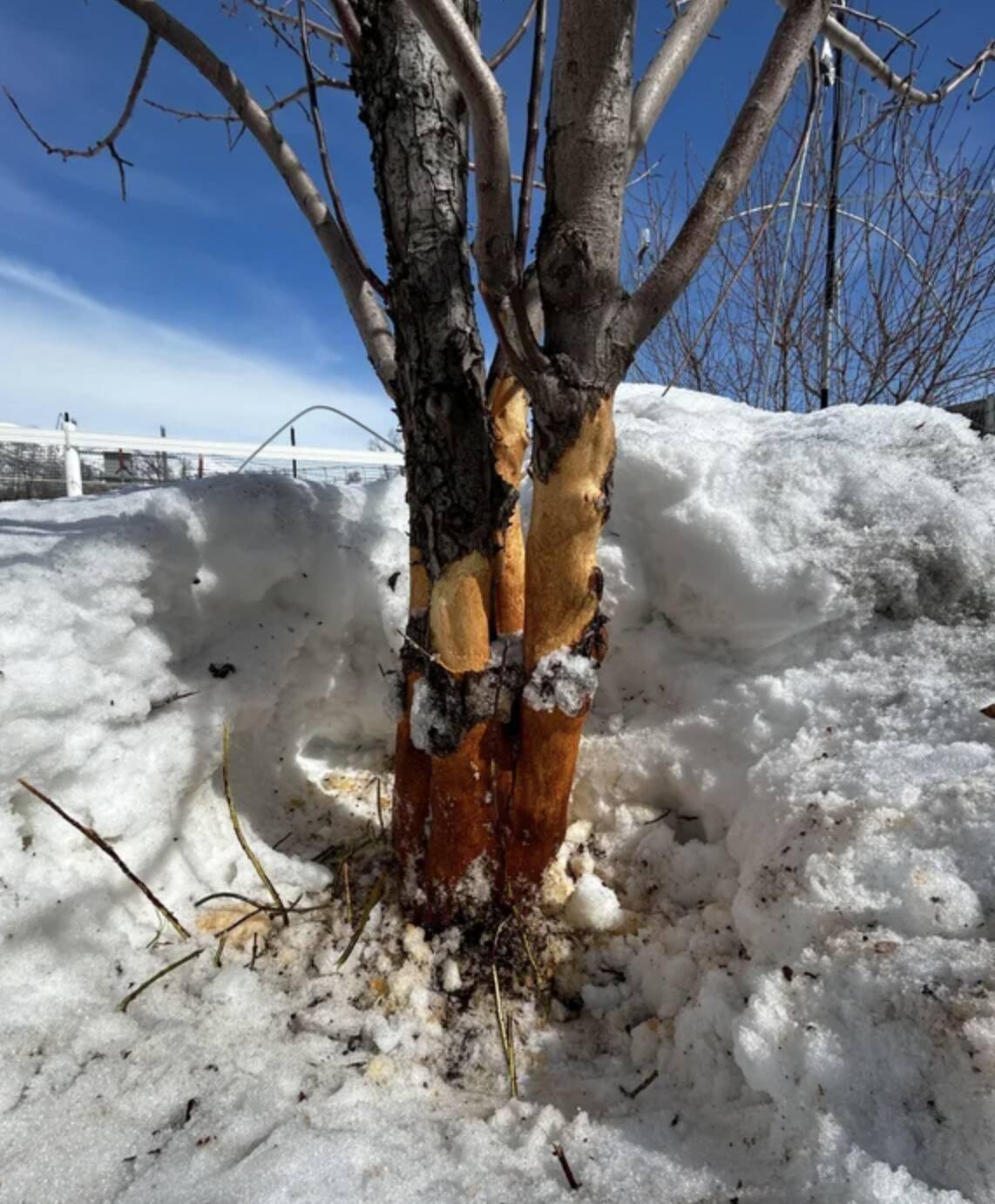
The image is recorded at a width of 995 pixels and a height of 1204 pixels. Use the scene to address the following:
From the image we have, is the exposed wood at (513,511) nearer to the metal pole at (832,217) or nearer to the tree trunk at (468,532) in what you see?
the tree trunk at (468,532)

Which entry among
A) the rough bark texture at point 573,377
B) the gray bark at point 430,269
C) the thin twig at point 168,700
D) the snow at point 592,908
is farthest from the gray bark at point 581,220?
the thin twig at point 168,700

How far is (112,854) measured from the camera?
1.04 metres

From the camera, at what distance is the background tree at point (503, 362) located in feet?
3.08

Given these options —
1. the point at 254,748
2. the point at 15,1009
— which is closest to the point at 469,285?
the point at 254,748

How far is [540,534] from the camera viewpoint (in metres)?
1.08

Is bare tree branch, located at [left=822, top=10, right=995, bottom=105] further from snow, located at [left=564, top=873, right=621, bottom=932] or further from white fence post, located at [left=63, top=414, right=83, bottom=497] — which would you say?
white fence post, located at [left=63, top=414, right=83, bottom=497]

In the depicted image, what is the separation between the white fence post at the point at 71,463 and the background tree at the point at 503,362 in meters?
4.15

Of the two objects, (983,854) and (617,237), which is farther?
(617,237)

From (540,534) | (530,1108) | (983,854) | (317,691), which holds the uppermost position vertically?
(540,534)

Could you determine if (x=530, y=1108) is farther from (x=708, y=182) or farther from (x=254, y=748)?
(x=708, y=182)

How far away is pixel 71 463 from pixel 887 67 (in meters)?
4.87

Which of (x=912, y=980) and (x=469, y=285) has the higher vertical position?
(x=469, y=285)

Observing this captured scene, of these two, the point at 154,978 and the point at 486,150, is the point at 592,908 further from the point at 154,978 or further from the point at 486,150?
the point at 486,150

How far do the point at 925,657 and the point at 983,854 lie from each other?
0.48 meters
